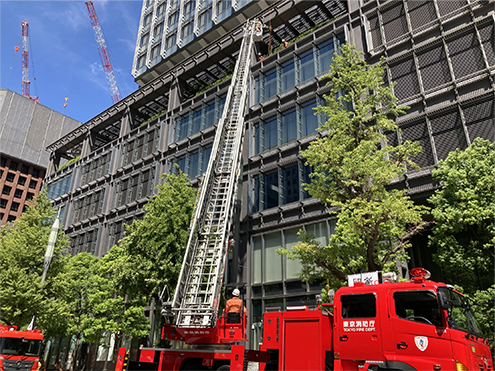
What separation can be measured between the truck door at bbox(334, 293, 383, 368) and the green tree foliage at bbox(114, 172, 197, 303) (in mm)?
11973

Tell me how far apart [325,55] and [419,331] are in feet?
73.8

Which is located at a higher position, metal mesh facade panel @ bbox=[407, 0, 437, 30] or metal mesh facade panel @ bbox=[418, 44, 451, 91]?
metal mesh facade panel @ bbox=[407, 0, 437, 30]

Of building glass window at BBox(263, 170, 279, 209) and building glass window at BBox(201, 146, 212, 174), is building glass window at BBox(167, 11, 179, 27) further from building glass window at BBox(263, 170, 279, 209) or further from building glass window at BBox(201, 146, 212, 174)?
building glass window at BBox(263, 170, 279, 209)

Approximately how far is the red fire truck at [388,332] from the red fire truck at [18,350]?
13719 millimetres

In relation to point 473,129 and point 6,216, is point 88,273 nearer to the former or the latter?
point 473,129

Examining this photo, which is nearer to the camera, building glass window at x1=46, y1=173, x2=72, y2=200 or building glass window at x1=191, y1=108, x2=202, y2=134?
building glass window at x1=191, y1=108, x2=202, y2=134

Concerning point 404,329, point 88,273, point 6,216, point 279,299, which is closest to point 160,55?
point 88,273

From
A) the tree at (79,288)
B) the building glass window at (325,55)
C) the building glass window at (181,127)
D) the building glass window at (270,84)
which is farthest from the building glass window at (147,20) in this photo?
the tree at (79,288)

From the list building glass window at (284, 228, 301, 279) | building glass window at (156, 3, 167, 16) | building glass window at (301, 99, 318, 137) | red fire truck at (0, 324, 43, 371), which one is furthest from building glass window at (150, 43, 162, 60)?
red fire truck at (0, 324, 43, 371)

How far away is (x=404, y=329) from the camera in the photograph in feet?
27.8

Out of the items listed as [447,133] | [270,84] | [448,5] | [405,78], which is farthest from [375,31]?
[447,133]

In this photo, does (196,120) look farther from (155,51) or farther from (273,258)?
(155,51)

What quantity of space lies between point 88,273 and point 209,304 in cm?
2220

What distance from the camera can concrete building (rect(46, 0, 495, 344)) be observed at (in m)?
19.9
